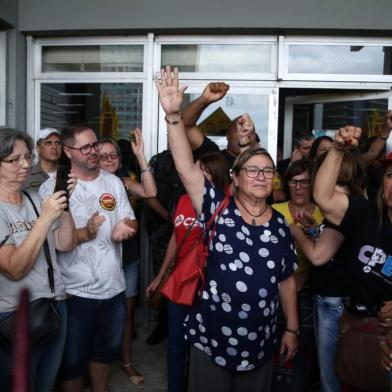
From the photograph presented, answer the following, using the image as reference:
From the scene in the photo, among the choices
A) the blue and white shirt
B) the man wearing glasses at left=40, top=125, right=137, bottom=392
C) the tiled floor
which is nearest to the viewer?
the blue and white shirt

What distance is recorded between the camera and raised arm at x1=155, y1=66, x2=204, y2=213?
2.15m

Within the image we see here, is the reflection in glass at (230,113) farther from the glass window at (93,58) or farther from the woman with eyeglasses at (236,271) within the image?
the woman with eyeglasses at (236,271)

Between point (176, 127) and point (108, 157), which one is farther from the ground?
point (176, 127)

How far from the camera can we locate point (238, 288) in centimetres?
221

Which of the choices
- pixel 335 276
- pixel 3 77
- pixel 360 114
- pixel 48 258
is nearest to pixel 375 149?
pixel 360 114

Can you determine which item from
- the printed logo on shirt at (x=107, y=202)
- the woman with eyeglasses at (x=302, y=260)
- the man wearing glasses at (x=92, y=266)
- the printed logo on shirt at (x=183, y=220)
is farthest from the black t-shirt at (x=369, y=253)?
the printed logo on shirt at (x=107, y=202)

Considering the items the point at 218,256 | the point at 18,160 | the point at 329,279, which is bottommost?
the point at 329,279

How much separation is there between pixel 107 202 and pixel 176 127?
3.16 feet

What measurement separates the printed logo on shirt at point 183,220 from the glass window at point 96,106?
97.4 inches

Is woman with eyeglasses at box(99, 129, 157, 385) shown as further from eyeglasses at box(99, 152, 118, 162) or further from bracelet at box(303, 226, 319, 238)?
bracelet at box(303, 226, 319, 238)

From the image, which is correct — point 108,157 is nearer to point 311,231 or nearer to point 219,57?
point 311,231

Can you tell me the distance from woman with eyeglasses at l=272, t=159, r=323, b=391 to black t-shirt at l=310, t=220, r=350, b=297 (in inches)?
7.6

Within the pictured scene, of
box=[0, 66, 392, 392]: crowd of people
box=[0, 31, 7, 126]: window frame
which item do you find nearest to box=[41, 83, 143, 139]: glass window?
box=[0, 31, 7, 126]: window frame

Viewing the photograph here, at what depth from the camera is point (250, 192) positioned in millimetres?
2318
